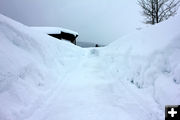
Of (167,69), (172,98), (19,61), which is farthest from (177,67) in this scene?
(19,61)

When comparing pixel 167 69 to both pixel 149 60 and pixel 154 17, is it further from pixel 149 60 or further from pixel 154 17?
pixel 154 17

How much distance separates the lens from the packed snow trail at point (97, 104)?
3.00 metres

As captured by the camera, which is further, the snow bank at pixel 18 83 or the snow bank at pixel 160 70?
the snow bank at pixel 160 70

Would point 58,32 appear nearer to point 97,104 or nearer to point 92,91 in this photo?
point 92,91

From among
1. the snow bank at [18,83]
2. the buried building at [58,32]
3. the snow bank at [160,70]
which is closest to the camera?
the snow bank at [18,83]

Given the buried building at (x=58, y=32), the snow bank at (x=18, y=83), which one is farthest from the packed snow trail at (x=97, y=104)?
the buried building at (x=58, y=32)

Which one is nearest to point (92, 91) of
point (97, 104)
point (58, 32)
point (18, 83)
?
point (97, 104)

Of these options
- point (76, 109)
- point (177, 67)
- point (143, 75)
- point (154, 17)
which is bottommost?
point (76, 109)

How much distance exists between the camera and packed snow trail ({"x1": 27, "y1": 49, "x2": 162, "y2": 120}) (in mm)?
2996

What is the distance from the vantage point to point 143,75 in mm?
4660

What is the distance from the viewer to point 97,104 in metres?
3.45

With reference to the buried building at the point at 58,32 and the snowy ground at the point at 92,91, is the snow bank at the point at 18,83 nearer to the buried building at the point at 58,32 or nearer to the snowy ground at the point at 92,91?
the snowy ground at the point at 92,91

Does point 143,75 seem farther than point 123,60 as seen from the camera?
No

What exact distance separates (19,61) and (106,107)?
298 centimetres
